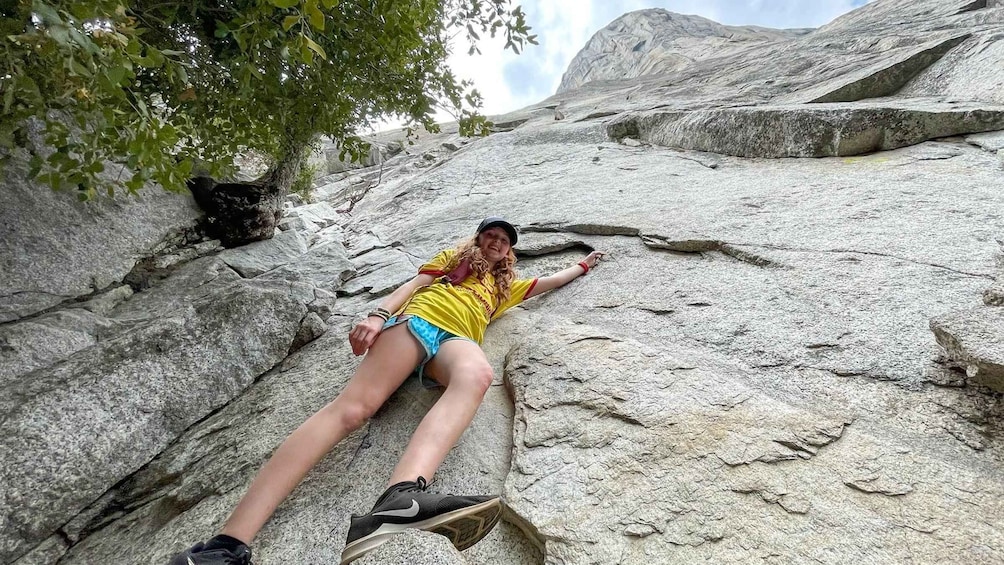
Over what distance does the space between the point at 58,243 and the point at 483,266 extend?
15.1 ft

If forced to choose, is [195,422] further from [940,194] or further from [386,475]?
[940,194]

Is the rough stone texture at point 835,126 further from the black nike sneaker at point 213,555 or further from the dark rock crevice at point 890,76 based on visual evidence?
the black nike sneaker at point 213,555

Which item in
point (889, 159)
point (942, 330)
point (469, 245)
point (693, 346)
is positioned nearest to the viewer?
point (942, 330)

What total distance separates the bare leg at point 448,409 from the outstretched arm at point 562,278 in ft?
5.01

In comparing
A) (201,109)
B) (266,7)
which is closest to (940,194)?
(266,7)

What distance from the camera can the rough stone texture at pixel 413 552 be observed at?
219 centimetres

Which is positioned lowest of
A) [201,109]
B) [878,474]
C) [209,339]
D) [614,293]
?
[878,474]

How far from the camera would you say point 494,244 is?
4621 millimetres

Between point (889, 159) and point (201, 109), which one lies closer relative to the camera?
point (201, 109)

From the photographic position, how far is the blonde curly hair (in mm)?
4469

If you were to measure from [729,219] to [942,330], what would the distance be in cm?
294

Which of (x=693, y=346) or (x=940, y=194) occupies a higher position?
(x=940, y=194)

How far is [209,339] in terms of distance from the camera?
4.24 m

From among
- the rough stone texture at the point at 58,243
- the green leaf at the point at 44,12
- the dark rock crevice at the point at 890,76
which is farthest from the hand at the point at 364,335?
the dark rock crevice at the point at 890,76
